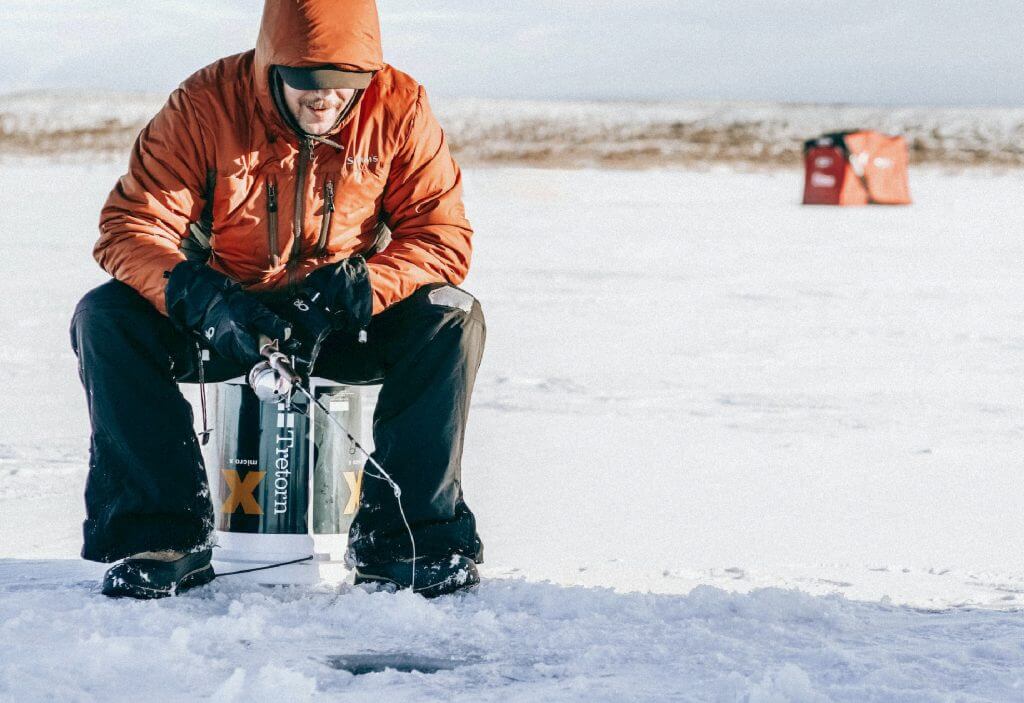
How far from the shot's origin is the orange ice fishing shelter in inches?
562

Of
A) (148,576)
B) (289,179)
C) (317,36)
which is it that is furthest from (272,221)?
(148,576)

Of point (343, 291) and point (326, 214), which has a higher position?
point (326, 214)

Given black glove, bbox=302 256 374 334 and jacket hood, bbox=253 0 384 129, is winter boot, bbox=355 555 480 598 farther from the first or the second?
jacket hood, bbox=253 0 384 129

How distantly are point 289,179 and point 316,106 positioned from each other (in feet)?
0.51

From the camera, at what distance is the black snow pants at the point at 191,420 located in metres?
2.39

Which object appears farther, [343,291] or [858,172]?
[858,172]

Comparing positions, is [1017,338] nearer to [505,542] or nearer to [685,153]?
[505,542]

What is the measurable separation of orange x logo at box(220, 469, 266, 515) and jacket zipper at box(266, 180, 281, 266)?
1.26ft

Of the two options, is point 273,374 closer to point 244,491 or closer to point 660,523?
point 244,491

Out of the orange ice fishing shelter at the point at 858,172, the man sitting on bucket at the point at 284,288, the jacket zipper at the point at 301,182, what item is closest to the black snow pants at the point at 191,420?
the man sitting on bucket at the point at 284,288

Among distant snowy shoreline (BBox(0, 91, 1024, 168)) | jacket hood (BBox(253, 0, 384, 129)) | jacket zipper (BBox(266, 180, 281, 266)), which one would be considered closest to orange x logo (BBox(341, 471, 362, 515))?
jacket zipper (BBox(266, 180, 281, 266))

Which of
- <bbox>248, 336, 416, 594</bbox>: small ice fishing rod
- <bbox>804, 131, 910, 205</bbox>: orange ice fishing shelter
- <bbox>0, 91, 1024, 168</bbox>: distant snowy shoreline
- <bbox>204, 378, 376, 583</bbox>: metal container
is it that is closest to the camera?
<bbox>248, 336, 416, 594</bbox>: small ice fishing rod

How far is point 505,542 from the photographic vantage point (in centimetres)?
293

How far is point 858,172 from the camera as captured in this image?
569 inches
